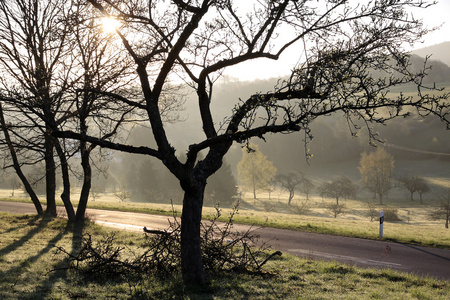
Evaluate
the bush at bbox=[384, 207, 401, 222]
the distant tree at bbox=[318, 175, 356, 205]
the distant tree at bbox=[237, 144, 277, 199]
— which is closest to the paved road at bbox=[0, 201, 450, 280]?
the bush at bbox=[384, 207, 401, 222]

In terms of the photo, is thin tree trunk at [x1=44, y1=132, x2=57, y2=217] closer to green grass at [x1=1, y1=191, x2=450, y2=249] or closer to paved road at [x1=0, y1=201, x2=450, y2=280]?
paved road at [x1=0, y1=201, x2=450, y2=280]

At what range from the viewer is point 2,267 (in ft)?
29.3

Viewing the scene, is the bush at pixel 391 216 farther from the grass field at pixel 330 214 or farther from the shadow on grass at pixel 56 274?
the shadow on grass at pixel 56 274

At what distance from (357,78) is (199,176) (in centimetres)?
355

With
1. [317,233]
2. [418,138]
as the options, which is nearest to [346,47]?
[317,233]

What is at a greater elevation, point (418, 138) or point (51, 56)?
point (418, 138)

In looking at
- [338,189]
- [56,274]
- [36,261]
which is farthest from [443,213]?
[56,274]

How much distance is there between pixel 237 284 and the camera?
25.4 ft

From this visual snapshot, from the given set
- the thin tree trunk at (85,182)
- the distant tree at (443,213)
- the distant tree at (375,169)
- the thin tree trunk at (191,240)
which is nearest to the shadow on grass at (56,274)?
the thin tree trunk at (191,240)

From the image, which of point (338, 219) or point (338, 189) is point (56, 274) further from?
point (338, 189)

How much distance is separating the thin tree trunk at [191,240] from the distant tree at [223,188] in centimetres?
5272

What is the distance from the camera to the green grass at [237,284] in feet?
23.0

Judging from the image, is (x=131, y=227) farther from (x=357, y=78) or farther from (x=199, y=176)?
(x=357, y=78)

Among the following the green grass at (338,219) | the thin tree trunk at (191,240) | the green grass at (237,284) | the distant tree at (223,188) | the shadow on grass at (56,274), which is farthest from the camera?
the distant tree at (223,188)
